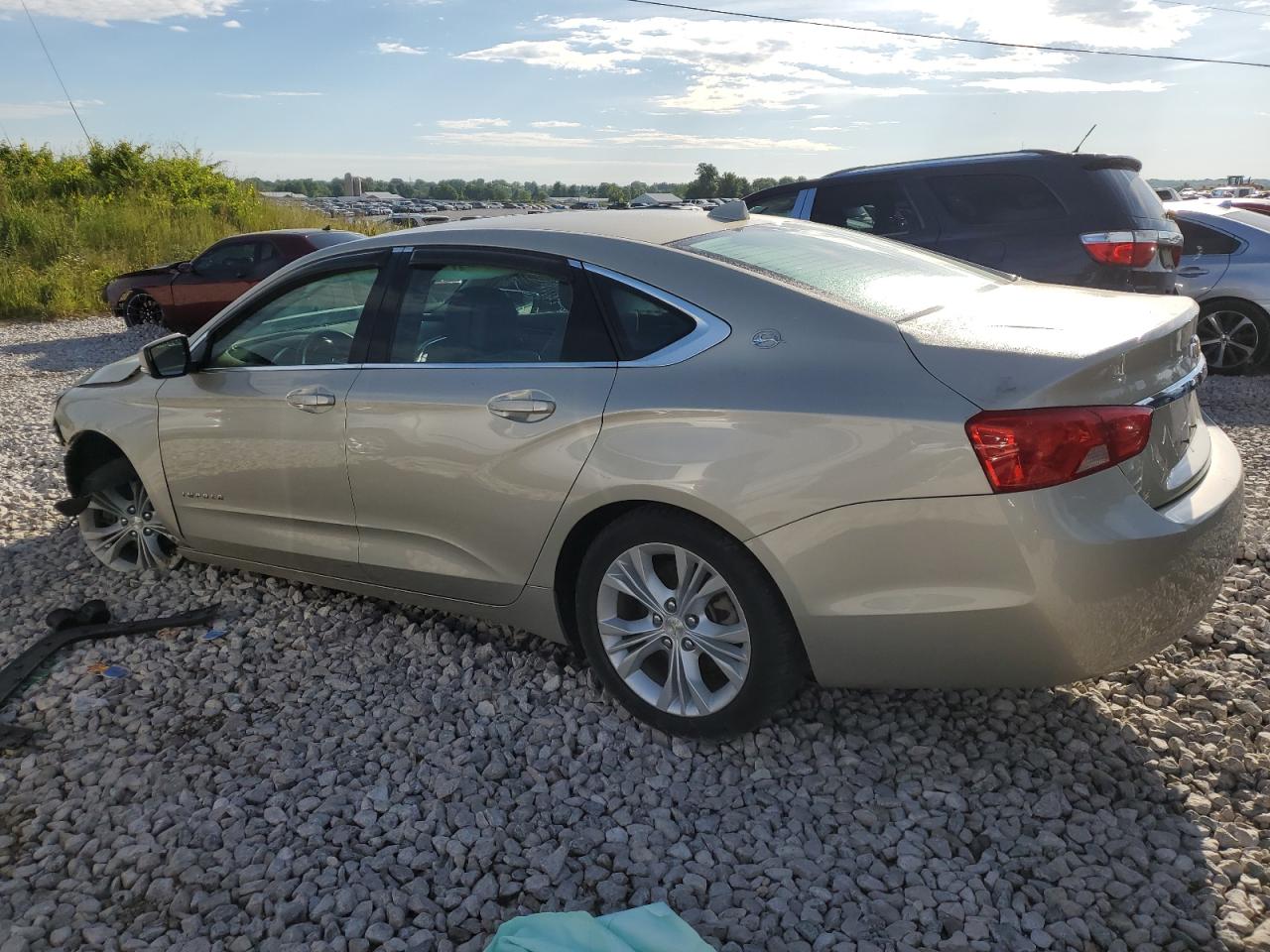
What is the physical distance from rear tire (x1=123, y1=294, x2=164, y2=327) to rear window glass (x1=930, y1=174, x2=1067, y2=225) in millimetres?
11586

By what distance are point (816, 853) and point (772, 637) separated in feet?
1.97

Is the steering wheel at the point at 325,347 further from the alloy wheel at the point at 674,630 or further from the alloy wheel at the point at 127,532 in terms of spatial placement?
the alloy wheel at the point at 674,630

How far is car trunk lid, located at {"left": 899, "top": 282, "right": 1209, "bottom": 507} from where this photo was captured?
2.62 meters

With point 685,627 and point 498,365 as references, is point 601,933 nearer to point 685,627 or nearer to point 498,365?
point 685,627

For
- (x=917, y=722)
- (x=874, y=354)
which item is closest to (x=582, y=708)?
(x=917, y=722)

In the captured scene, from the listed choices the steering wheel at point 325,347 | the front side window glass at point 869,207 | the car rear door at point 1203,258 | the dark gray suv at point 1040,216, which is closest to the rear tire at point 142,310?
the front side window glass at point 869,207

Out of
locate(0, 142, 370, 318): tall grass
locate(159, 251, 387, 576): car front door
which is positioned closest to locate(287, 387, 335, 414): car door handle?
locate(159, 251, 387, 576): car front door

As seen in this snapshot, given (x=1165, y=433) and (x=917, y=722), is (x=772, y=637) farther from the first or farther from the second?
(x=1165, y=433)

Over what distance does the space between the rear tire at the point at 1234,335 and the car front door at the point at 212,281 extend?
10.8 metres

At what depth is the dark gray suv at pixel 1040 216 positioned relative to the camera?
23.1ft

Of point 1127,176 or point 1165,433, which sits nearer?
point 1165,433

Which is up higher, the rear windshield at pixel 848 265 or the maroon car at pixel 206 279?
the rear windshield at pixel 848 265

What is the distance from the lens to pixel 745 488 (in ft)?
9.45

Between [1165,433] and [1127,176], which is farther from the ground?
[1127,176]
